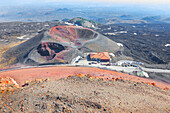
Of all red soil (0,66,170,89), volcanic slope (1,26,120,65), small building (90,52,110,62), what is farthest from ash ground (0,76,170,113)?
volcanic slope (1,26,120,65)

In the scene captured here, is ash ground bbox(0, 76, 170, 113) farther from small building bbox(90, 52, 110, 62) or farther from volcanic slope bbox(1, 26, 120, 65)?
volcanic slope bbox(1, 26, 120, 65)

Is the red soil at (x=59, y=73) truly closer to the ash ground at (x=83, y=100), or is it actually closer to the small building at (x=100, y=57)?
the small building at (x=100, y=57)

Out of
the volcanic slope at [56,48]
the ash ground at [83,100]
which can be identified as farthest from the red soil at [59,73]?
the ash ground at [83,100]

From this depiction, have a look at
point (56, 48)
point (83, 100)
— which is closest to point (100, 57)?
point (56, 48)

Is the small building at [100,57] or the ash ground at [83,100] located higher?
the ash ground at [83,100]

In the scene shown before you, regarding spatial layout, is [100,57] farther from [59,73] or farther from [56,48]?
[56,48]
